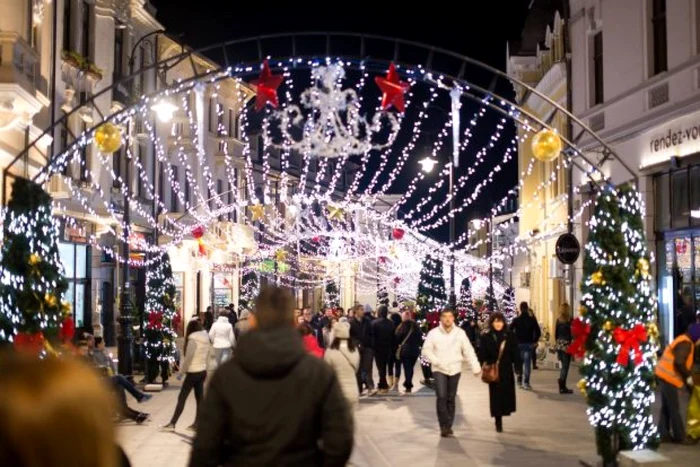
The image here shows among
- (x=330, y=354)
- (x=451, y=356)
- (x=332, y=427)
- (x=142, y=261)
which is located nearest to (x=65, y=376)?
(x=332, y=427)

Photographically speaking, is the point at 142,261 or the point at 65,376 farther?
the point at 142,261

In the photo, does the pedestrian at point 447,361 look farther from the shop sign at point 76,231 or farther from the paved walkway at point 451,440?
the shop sign at point 76,231

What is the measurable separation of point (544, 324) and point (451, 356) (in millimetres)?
23343

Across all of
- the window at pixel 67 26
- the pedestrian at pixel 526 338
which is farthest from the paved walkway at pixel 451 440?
the window at pixel 67 26

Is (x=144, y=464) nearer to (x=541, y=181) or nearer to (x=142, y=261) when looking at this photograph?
(x=142, y=261)

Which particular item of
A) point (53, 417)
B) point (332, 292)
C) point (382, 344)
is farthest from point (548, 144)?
point (332, 292)

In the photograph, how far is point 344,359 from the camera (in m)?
12.5

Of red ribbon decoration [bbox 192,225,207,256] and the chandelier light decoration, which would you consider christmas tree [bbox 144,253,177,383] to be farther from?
red ribbon decoration [bbox 192,225,207,256]

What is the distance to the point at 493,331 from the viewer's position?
1630cm

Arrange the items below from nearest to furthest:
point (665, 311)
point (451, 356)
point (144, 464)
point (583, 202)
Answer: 1. point (144, 464)
2. point (451, 356)
3. point (665, 311)
4. point (583, 202)

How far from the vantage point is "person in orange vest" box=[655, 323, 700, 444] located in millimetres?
13406

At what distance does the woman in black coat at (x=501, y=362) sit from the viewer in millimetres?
15648

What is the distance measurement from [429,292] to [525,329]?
7.28m

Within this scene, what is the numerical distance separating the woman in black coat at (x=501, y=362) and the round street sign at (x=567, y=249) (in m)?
5.00
